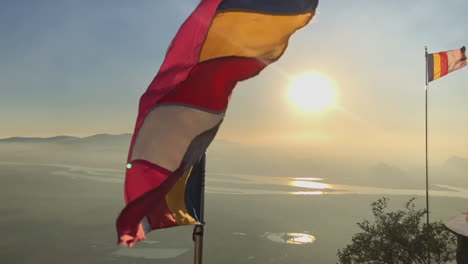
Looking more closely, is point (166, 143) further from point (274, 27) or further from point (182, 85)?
point (274, 27)

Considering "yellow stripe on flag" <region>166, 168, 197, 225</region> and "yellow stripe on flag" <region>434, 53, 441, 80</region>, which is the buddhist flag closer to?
"yellow stripe on flag" <region>434, 53, 441, 80</region>

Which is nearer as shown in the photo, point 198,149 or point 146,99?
point 198,149

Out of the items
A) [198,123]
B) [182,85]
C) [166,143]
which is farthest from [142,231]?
[182,85]

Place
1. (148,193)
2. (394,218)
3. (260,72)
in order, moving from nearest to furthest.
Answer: (148,193), (260,72), (394,218)

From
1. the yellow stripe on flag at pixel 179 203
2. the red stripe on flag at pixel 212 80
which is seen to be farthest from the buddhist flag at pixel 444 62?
the yellow stripe on flag at pixel 179 203

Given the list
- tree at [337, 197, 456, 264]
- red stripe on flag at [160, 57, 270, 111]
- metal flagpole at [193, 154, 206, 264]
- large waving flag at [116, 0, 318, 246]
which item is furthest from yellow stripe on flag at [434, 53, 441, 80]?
metal flagpole at [193, 154, 206, 264]

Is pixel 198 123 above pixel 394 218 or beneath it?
above

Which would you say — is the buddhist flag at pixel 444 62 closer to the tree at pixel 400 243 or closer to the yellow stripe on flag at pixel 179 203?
the tree at pixel 400 243
